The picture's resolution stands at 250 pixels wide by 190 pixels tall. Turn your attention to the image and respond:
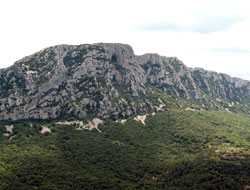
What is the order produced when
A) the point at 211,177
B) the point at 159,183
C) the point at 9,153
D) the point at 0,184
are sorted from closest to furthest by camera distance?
the point at 0,184 → the point at 211,177 → the point at 159,183 → the point at 9,153

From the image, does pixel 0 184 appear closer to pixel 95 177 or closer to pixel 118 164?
pixel 95 177

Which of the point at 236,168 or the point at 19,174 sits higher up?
the point at 236,168

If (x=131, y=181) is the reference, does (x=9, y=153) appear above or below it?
above

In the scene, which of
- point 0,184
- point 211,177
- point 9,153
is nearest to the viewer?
point 0,184

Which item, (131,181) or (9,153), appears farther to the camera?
(9,153)

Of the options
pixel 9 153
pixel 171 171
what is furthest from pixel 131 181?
pixel 9 153

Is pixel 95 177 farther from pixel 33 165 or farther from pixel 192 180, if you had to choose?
pixel 192 180

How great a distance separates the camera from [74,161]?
7771 inches

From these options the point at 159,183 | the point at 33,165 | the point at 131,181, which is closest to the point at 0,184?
the point at 33,165

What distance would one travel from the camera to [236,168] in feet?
542

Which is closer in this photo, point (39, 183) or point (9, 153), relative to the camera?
point (39, 183)

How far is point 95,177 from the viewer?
174 meters

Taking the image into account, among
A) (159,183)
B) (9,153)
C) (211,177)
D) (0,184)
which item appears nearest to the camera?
(0,184)

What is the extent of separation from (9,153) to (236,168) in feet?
564
